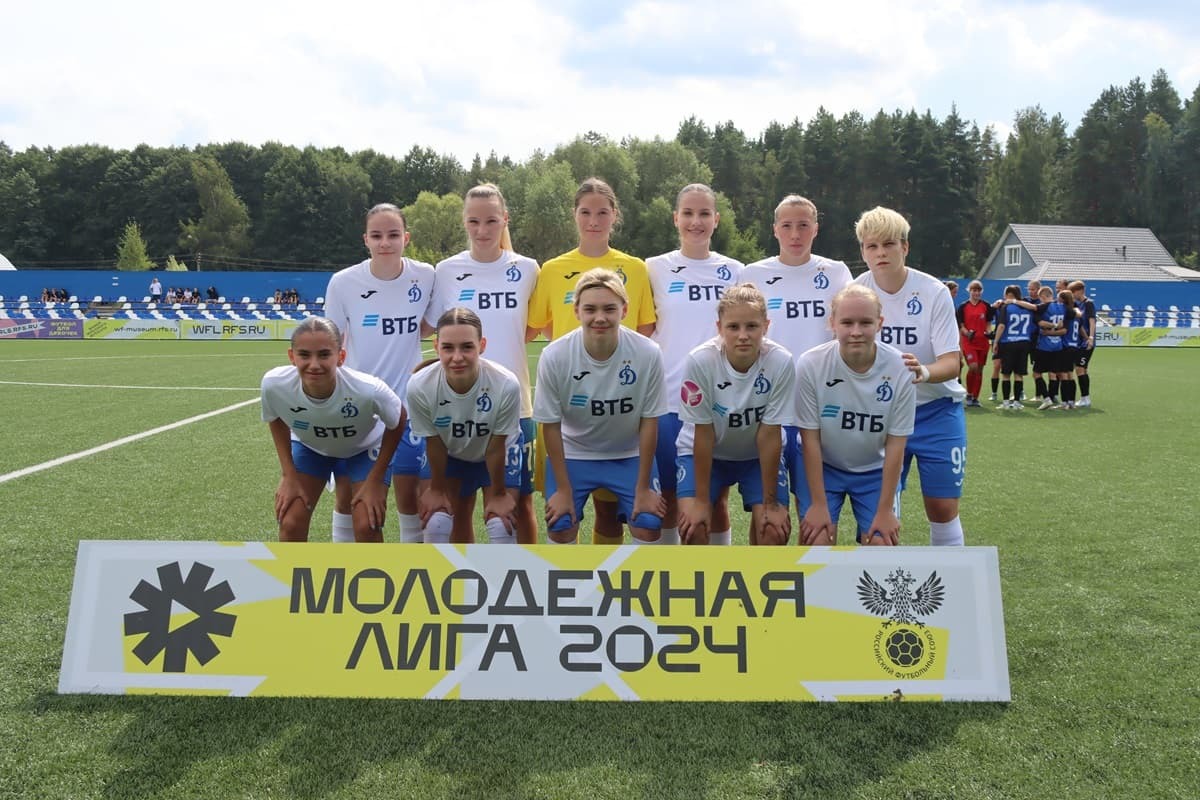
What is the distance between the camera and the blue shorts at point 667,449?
4035mm

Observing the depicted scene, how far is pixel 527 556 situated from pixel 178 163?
84.9 m

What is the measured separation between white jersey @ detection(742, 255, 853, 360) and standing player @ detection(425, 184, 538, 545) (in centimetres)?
121

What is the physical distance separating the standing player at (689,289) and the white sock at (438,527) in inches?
43.1

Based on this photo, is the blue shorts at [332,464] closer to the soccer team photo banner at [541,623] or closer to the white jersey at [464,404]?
the white jersey at [464,404]

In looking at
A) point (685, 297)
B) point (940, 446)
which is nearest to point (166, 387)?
point (685, 297)

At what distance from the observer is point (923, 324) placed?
3932 millimetres

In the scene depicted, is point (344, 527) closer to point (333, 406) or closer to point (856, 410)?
point (333, 406)

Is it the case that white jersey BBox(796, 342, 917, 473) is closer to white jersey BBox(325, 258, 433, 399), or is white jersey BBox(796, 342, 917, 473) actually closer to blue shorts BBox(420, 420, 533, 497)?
blue shorts BBox(420, 420, 533, 497)

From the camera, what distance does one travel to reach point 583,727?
9.41 feet

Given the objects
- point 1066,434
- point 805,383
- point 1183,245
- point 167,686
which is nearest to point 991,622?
point 805,383

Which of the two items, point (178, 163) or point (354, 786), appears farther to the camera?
Answer: point (178, 163)

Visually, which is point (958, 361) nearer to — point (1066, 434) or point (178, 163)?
point (1066, 434)

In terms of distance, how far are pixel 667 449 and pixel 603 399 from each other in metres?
0.52

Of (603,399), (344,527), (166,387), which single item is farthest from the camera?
(166,387)
